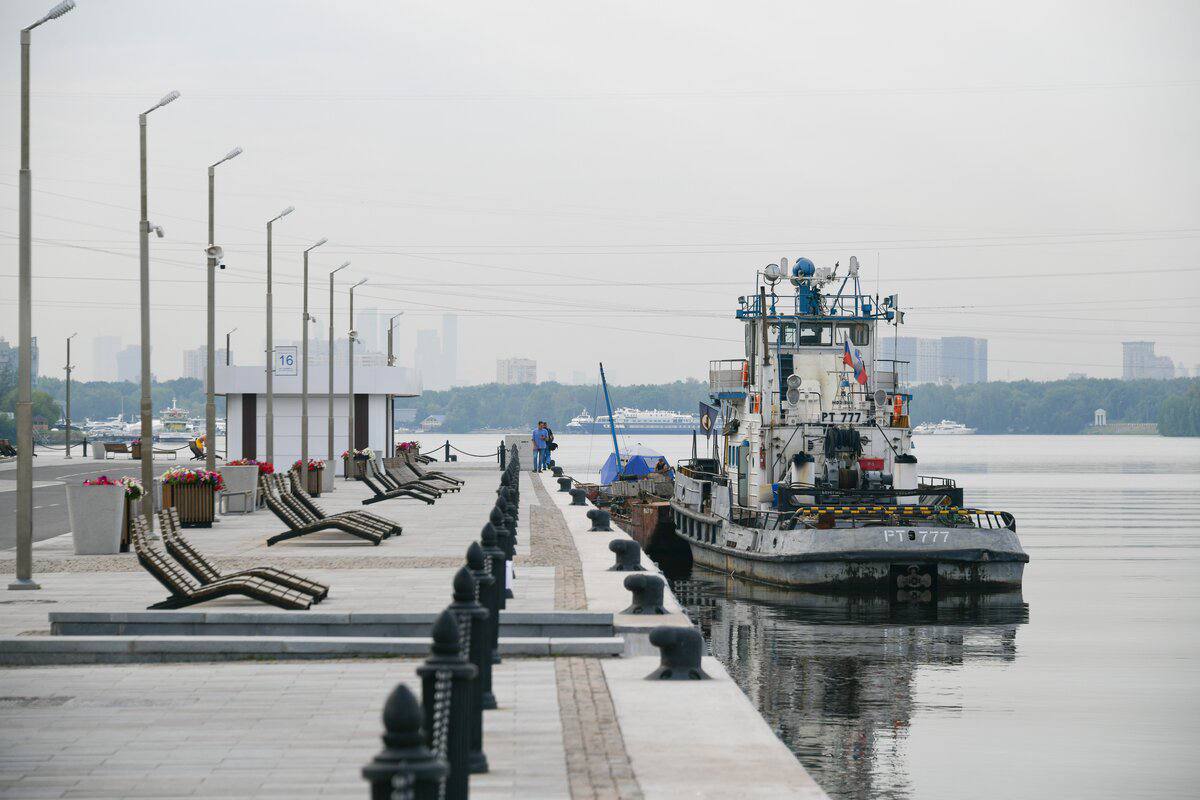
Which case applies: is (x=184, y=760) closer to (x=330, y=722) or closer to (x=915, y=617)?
(x=330, y=722)

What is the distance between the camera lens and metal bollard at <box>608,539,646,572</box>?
19.6 metres

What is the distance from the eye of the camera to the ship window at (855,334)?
132 feet

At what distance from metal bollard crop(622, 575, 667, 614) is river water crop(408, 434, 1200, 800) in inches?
82.8

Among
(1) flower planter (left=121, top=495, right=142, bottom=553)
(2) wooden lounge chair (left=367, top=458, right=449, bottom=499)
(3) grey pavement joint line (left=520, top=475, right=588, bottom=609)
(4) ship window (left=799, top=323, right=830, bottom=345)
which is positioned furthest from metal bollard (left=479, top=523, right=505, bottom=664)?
(4) ship window (left=799, top=323, right=830, bottom=345)

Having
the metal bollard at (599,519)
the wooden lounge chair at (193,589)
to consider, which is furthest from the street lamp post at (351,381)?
the wooden lounge chair at (193,589)

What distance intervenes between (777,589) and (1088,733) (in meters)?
16.3

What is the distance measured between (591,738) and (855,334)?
103 ft

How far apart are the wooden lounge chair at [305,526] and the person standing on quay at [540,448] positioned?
40446 mm

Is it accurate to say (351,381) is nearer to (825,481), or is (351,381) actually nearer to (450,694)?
(825,481)

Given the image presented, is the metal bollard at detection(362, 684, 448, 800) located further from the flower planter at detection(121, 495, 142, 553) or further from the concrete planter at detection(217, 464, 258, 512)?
the concrete planter at detection(217, 464, 258, 512)

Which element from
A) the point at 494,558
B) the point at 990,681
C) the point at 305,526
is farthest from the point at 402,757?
the point at 305,526

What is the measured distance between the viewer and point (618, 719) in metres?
10.7

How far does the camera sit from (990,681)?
21953 millimetres

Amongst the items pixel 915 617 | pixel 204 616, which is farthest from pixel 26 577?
pixel 915 617
